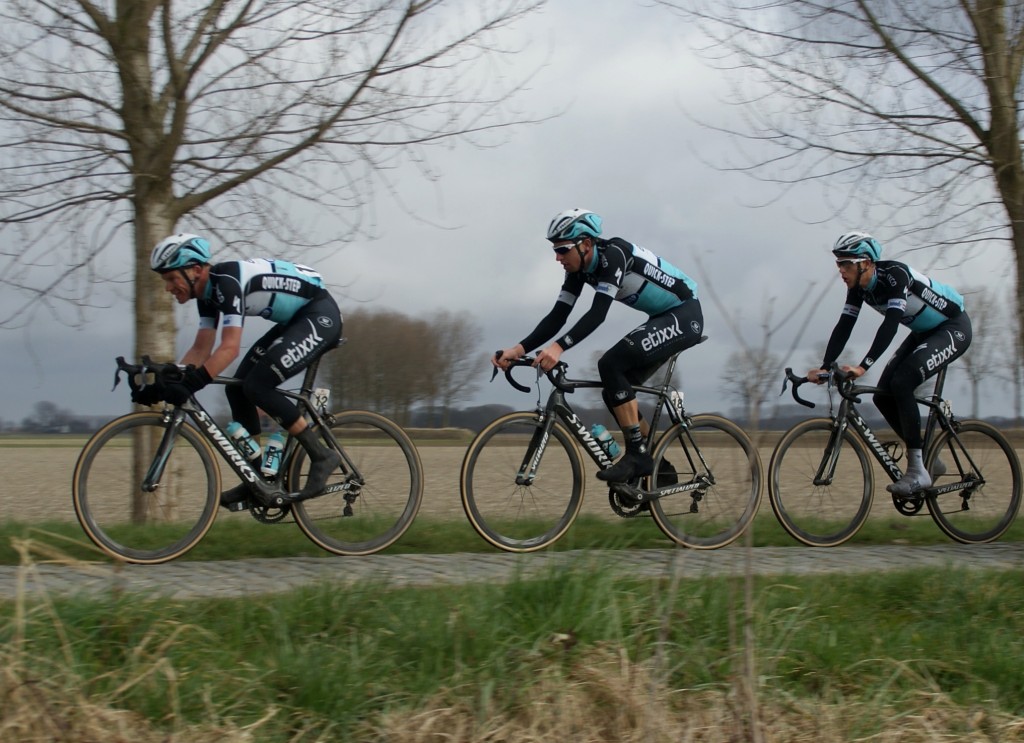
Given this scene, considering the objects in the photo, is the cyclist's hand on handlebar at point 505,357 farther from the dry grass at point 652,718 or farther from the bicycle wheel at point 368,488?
the dry grass at point 652,718

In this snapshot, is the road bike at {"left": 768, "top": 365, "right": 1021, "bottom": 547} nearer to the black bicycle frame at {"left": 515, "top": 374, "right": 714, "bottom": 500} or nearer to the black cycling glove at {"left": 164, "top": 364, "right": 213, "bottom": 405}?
the black bicycle frame at {"left": 515, "top": 374, "right": 714, "bottom": 500}

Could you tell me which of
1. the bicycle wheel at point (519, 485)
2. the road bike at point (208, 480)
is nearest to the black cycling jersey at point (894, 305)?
the bicycle wheel at point (519, 485)

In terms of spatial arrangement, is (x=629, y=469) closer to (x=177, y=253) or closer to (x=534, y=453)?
(x=534, y=453)

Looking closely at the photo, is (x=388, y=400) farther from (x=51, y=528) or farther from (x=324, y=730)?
(x=324, y=730)

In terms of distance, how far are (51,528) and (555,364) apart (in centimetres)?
367

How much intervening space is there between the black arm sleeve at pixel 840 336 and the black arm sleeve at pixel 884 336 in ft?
0.85

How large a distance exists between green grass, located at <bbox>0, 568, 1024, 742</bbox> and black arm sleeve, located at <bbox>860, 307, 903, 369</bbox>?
2.94 meters

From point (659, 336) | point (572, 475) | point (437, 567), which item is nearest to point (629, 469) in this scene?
point (572, 475)

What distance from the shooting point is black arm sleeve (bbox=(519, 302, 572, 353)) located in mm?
7527

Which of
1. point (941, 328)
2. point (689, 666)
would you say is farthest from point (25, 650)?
point (941, 328)

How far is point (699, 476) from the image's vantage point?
779 cm

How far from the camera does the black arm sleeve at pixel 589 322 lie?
23.4 feet

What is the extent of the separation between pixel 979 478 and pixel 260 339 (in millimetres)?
5684

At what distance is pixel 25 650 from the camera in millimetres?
4168
